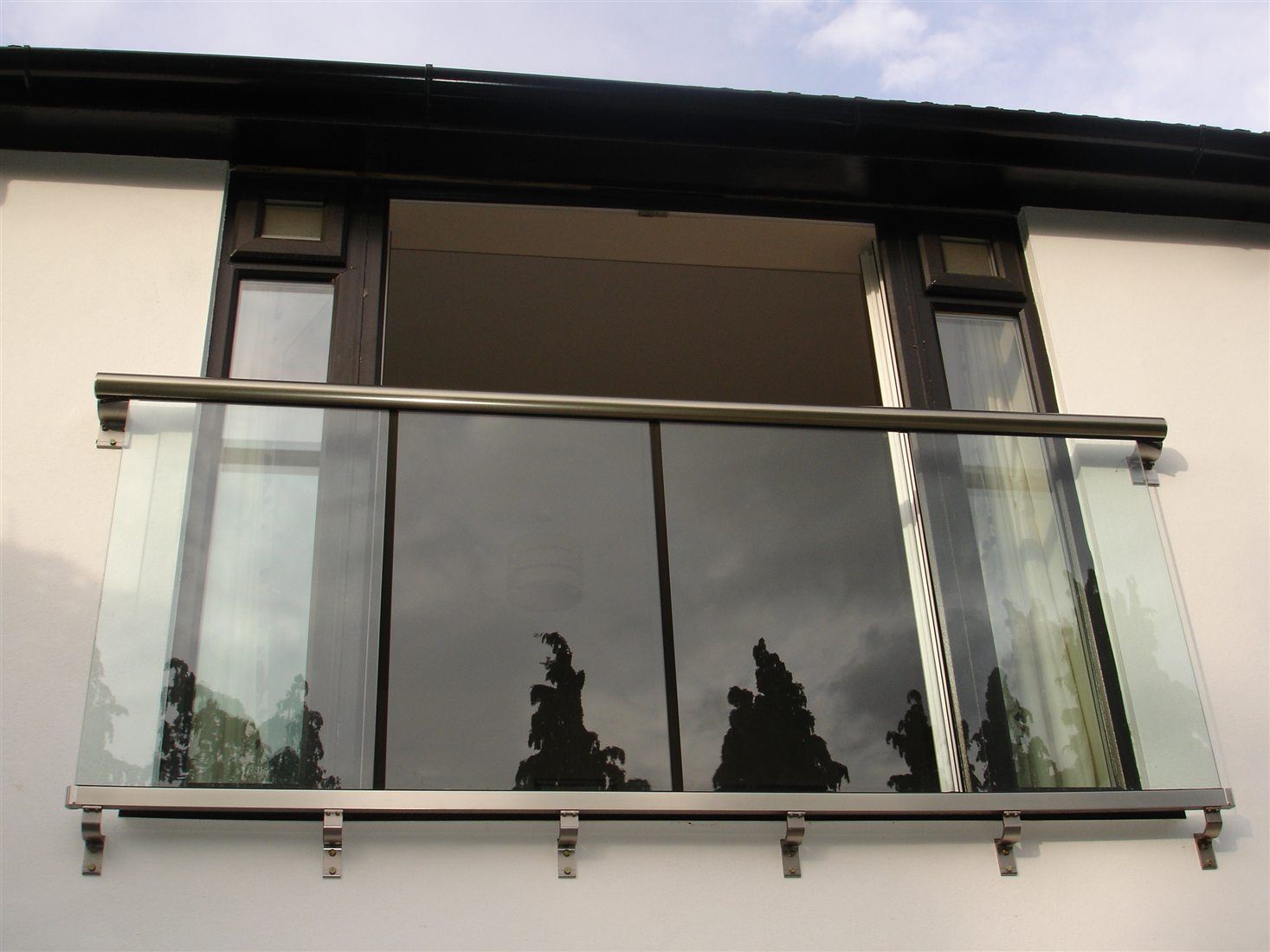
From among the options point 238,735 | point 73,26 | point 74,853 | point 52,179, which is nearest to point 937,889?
point 238,735

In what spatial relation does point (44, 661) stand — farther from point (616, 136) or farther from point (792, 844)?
point (616, 136)

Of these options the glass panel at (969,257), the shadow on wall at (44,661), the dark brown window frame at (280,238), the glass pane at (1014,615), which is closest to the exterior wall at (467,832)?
the shadow on wall at (44,661)

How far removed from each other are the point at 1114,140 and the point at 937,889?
2770 millimetres

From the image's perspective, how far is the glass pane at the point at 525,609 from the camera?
3.26 meters

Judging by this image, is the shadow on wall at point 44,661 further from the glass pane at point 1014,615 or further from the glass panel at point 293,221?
the glass pane at point 1014,615

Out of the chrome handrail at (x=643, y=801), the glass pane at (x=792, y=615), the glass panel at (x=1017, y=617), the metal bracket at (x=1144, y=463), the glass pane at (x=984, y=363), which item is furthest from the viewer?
the glass pane at (x=984, y=363)

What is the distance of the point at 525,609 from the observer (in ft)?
11.1

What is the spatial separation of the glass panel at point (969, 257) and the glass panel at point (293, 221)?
2314 mm

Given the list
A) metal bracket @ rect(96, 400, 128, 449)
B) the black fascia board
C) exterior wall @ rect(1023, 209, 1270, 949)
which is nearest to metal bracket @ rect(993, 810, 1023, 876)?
exterior wall @ rect(1023, 209, 1270, 949)

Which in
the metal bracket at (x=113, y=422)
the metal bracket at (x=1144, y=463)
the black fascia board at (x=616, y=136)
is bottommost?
the metal bracket at (x=1144, y=463)

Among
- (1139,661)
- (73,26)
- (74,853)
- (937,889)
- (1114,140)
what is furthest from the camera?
(73,26)

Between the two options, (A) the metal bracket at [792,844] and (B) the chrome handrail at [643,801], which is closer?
(B) the chrome handrail at [643,801]

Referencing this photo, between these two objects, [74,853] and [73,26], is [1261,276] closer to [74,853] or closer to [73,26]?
[74,853]

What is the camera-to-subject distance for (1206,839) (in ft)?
11.8
